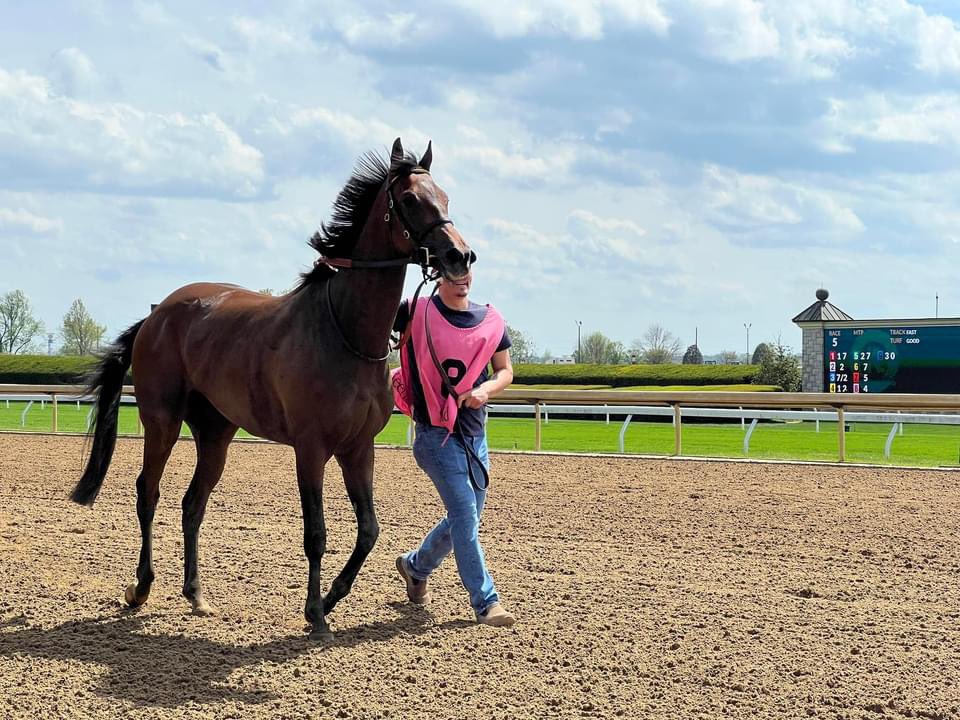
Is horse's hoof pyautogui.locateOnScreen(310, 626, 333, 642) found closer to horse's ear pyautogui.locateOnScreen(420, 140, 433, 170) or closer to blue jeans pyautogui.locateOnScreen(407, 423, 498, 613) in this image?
blue jeans pyautogui.locateOnScreen(407, 423, 498, 613)

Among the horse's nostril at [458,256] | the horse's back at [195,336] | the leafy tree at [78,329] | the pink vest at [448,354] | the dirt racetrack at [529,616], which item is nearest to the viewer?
the dirt racetrack at [529,616]

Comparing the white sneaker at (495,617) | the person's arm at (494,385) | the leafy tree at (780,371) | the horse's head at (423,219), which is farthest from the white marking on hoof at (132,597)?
the leafy tree at (780,371)

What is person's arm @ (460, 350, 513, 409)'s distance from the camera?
4.84 metres

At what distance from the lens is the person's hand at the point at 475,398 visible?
15.8ft

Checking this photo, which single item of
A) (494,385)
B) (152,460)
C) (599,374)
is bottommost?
(152,460)

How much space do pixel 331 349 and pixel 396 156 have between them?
900 mm

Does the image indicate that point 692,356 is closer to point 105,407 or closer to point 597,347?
point 597,347

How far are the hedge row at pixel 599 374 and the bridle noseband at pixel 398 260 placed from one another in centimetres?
2495

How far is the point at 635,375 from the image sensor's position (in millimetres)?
32188

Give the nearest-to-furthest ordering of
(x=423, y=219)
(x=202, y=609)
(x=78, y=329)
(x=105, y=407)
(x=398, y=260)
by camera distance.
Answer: (x=423, y=219)
(x=398, y=260)
(x=202, y=609)
(x=105, y=407)
(x=78, y=329)

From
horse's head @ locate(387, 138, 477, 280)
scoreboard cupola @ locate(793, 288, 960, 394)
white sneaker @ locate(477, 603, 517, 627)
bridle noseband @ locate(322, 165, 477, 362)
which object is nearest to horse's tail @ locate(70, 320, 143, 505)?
bridle noseband @ locate(322, 165, 477, 362)

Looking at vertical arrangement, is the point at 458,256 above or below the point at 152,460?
above

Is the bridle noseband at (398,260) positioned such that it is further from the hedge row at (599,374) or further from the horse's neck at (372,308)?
the hedge row at (599,374)

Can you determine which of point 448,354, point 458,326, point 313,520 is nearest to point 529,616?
point 313,520
